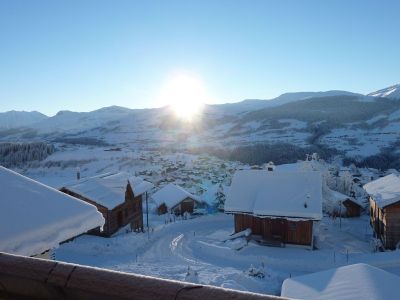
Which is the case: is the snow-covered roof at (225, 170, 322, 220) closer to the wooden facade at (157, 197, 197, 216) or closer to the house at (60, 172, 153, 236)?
A: the house at (60, 172, 153, 236)

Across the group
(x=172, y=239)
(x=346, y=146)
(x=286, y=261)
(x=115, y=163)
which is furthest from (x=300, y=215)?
(x=346, y=146)

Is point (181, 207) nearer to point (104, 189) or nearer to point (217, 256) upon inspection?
point (104, 189)

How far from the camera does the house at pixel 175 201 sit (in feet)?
157

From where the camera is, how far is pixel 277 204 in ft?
104

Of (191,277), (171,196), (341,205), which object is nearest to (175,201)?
(171,196)

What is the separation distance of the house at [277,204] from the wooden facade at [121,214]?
9.68m

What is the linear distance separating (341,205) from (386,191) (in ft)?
37.8

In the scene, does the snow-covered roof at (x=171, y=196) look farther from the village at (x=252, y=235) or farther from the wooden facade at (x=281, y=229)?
the wooden facade at (x=281, y=229)

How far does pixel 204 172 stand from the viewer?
81062 millimetres

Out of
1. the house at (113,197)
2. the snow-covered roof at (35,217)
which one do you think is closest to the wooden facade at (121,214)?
the house at (113,197)

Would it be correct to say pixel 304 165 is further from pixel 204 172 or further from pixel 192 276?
pixel 204 172

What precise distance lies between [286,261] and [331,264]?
3.11 m

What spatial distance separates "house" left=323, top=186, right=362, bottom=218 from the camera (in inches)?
1706

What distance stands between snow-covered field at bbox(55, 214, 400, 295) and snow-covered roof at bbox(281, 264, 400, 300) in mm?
5527
